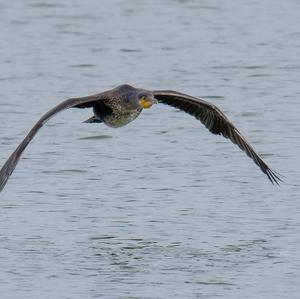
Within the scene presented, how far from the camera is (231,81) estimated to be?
1761cm

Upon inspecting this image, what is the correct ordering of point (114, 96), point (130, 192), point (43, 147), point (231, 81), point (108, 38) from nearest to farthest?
point (114, 96), point (130, 192), point (43, 147), point (231, 81), point (108, 38)

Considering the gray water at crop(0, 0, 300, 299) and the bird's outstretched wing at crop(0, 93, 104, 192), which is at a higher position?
the bird's outstretched wing at crop(0, 93, 104, 192)

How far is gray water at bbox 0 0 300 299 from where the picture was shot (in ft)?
34.9

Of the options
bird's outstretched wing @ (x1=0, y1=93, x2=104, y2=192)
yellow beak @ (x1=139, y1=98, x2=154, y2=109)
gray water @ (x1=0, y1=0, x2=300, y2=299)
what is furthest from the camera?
yellow beak @ (x1=139, y1=98, x2=154, y2=109)

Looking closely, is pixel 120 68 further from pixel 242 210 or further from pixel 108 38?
pixel 242 210

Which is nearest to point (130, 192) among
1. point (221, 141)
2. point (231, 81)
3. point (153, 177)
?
point (153, 177)

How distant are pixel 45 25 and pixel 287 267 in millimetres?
11024

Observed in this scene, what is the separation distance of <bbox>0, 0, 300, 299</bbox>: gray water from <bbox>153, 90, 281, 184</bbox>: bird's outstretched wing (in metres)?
0.53

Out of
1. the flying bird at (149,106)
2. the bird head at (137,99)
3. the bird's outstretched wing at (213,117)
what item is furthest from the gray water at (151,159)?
the bird head at (137,99)

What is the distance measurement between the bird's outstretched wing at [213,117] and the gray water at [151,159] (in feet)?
1.74

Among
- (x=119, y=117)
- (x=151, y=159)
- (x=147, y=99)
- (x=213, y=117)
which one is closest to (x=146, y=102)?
(x=147, y=99)

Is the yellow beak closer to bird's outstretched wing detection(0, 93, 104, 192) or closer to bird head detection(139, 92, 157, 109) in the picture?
bird head detection(139, 92, 157, 109)

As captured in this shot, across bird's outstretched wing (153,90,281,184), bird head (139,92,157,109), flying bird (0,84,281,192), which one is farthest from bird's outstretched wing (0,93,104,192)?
bird's outstretched wing (153,90,281,184)

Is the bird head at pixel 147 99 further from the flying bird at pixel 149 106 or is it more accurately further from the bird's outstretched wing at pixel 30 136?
the bird's outstretched wing at pixel 30 136
